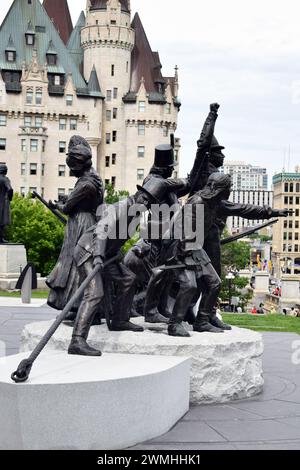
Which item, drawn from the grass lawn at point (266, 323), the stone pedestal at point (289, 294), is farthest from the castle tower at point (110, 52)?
the grass lawn at point (266, 323)

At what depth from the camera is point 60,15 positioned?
102m

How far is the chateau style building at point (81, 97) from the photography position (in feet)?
297

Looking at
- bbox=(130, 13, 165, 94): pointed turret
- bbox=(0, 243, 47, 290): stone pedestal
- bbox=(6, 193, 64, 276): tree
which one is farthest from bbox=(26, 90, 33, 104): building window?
bbox=(0, 243, 47, 290): stone pedestal

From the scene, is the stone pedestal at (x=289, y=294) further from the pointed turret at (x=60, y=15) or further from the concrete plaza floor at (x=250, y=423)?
the pointed turret at (x=60, y=15)

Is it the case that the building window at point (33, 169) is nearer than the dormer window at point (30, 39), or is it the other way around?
the dormer window at point (30, 39)

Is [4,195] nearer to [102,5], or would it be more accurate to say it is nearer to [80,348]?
[80,348]

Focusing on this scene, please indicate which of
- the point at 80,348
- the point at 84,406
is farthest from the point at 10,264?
the point at 84,406

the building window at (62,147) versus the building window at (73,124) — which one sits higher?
the building window at (73,124)

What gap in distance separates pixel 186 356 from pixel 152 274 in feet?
6.16

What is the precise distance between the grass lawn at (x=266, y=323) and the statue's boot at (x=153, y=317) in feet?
25.1

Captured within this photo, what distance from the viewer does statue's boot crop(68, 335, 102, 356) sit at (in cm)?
927

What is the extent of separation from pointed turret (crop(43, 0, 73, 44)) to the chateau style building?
4.40m

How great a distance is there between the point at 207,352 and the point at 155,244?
8.82 ft

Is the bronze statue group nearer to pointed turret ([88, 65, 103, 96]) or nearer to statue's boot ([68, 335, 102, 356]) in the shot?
statue's boot ([68, 335, 102, 356])
